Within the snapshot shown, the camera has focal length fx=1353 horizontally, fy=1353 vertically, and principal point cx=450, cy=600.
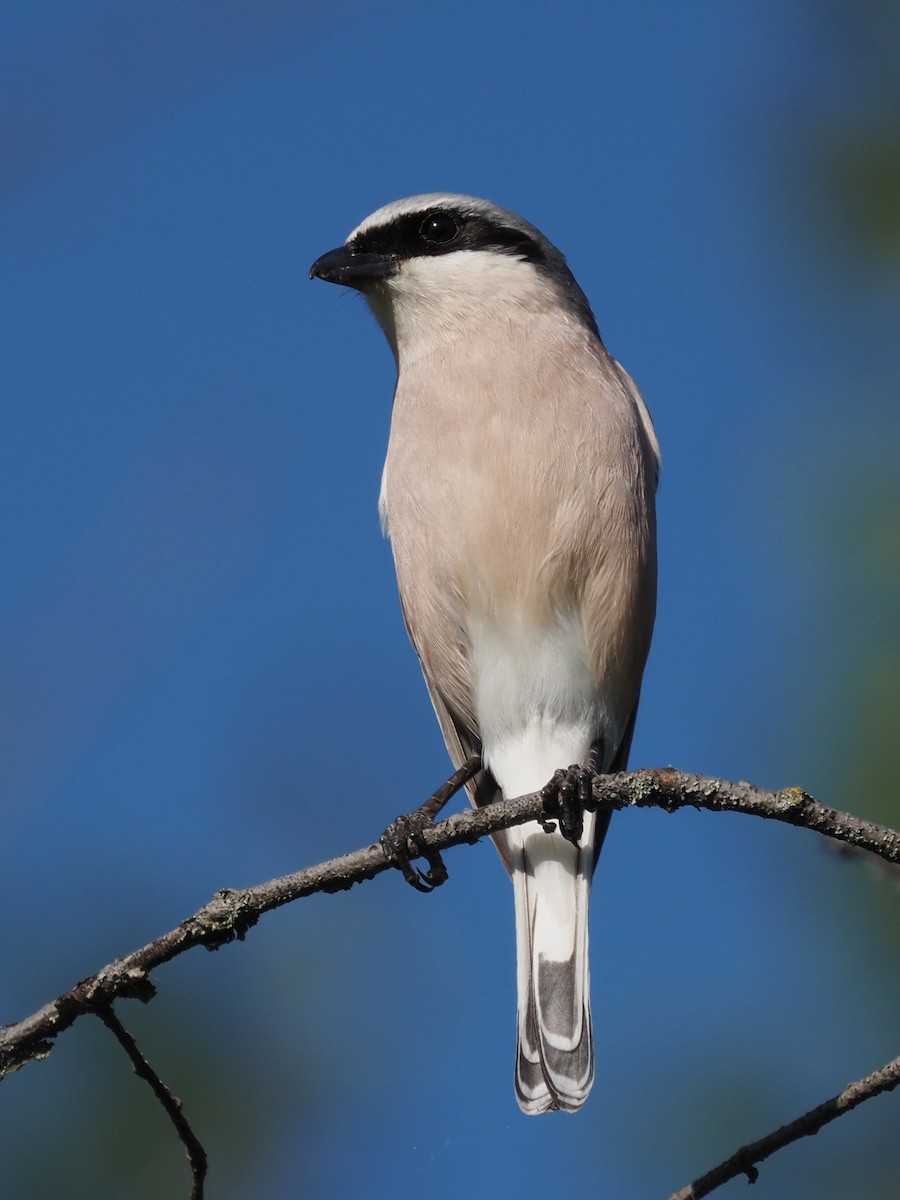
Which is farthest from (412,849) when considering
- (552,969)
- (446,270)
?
(446,270)

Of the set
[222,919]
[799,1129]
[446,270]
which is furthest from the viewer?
[446,270]

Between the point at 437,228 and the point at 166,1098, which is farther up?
the point at 437,228

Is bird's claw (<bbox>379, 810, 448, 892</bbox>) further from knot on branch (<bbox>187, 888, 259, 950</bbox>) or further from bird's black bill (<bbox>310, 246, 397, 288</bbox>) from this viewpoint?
bird's black bill (<bbox>310, 246, 397, 288</bbox>)

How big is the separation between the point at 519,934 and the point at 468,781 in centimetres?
50

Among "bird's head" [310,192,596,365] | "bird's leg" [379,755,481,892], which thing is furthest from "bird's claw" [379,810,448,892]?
"bird's head" [310,192,596,365]

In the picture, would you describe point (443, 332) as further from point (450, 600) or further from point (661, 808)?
point (661, 808)

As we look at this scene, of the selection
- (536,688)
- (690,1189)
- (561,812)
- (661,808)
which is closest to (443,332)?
(536,688)

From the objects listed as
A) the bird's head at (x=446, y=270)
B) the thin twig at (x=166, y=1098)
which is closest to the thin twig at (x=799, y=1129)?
the thin twig at (x=166, y=1098)

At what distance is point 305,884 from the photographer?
2.48 meters

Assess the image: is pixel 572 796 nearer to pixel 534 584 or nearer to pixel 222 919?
pixel 534 584

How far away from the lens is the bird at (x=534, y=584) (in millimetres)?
3660

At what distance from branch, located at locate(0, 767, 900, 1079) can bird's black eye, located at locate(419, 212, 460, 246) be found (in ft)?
7.93

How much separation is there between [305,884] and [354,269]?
2544 millimetres

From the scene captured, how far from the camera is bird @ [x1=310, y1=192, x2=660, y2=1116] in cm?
366
